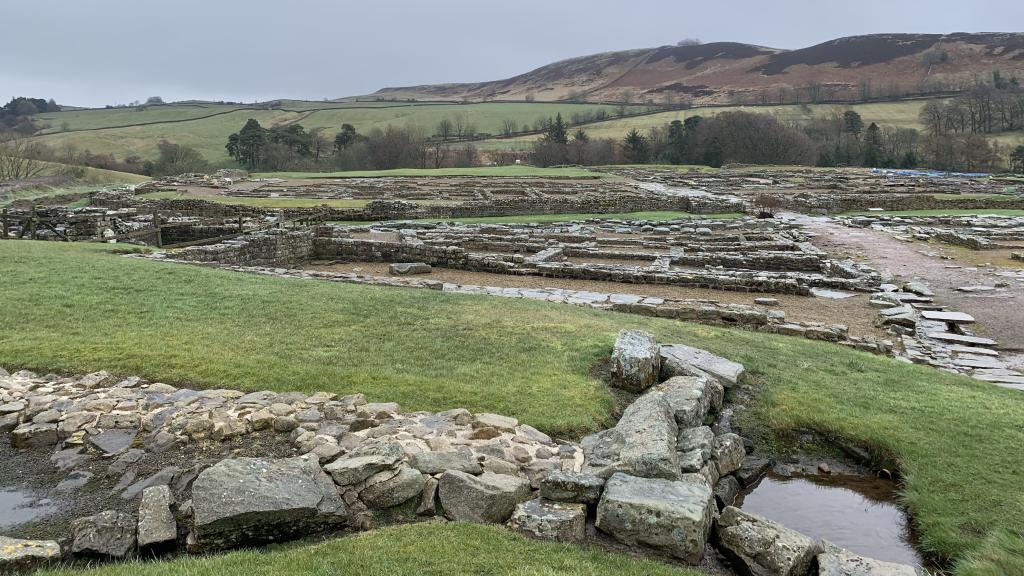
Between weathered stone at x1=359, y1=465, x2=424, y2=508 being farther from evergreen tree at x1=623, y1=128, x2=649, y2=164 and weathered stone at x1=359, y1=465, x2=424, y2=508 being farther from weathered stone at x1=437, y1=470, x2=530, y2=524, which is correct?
evergreen tree at x1=623, y1=128, x2=649, y2=164

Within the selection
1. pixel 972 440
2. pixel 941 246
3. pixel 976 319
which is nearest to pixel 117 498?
pixel 972 440

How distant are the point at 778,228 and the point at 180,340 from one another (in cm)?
2580

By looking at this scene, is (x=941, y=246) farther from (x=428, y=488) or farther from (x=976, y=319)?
(x=428, y=488)

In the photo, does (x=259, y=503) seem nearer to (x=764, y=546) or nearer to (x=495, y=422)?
(x=495, y=422)

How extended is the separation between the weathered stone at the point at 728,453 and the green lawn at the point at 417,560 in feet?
6.96

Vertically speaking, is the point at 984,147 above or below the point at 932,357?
above

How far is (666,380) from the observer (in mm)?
8102

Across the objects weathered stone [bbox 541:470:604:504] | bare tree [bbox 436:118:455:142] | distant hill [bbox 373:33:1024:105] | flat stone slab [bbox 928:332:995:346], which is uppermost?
distant hill [bbox 373:33:1024:105]

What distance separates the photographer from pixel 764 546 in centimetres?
464

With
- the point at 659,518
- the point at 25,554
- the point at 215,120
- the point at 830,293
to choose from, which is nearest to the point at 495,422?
the point at 659,518

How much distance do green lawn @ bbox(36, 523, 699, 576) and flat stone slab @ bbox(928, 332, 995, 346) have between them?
10.6 m

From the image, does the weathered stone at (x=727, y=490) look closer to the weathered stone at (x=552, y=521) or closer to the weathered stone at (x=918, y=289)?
the weathered stone at (x=552, y=521)

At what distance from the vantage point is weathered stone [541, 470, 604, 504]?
16.3 ft

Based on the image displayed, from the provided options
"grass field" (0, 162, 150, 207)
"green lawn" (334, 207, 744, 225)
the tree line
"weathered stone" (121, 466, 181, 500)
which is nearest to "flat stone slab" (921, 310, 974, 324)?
"weathered stone" (121, 466, 181, 500)
